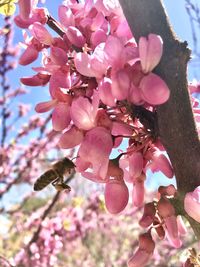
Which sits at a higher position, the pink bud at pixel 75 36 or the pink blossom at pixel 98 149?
the pink bud at pixel 75 36

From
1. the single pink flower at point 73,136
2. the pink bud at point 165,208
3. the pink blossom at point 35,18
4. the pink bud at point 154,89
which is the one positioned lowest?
the pink bud at point 165,208

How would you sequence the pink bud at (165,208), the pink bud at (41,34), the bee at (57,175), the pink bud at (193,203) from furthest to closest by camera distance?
the bee at (57,175) → the pink bud at (41,34) → the pink bud at (165,208) → the pink bud at (193,203)

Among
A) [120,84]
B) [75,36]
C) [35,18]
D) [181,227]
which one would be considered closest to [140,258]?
[181,227]

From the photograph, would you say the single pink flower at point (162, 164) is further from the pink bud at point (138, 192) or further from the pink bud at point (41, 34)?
the pink bud at point (41, 34)

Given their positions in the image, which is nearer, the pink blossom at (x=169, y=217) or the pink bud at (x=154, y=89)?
the pink bud at (x=154, y=89)

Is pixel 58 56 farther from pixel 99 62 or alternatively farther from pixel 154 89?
pixel 154 89

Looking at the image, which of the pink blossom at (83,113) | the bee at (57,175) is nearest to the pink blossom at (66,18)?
the pink blossom at (83,113)
